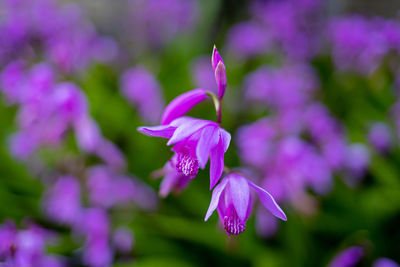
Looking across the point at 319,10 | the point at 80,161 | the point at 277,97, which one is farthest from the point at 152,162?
the point at 319,10

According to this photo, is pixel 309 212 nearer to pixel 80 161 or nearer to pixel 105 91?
pixel 80 161

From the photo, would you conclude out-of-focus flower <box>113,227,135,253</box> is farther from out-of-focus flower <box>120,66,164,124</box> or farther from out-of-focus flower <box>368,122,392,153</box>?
out-of-focus flower <box>368,122,392,153</box>

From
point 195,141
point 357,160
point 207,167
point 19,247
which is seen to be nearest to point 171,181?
point 195,141

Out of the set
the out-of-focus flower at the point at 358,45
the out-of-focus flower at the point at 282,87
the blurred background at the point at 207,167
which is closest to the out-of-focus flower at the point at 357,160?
the blurred background at the point at 207,167

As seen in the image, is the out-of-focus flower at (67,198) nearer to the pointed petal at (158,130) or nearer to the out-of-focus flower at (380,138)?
the pointed petal at (158,130)

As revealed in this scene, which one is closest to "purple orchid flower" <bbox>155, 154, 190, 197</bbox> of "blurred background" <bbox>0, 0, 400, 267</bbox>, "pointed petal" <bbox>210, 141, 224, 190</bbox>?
"blurred background" <bbox>0, 0, 400, 267</bbox>

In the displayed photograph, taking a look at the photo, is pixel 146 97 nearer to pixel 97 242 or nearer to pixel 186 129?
pixel 97 242
